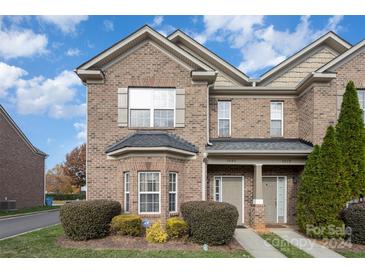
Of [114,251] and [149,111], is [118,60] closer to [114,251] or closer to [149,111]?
[149,111]

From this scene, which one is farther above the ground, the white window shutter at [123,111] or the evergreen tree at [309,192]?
the white window shutter at [123,111]

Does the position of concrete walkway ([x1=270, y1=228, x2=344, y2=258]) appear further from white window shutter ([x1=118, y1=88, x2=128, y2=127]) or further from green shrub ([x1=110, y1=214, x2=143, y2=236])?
white window shutter ([x1=118, y1=88, x2=128, y2=127])

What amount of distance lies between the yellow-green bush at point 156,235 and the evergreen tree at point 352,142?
7.00 meters

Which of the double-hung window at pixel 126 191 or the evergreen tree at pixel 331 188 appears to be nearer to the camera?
the evergreen tree at pixel 331 188

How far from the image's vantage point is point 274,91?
15.0m

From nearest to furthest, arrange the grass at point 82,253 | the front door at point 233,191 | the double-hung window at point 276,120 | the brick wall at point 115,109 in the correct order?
the grass at point 82,253 → the brick wall at point 115,109 → the front door at point 233,191 → the double-hung window at point 276,120

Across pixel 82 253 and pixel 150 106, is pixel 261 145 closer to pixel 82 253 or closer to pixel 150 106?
pixel 150 106

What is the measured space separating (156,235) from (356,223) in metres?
6.76

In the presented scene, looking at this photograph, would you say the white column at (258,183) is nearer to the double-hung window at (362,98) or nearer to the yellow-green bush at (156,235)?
the yellow-green bush at (156,235)

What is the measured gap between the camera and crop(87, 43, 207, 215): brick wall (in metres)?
12.8

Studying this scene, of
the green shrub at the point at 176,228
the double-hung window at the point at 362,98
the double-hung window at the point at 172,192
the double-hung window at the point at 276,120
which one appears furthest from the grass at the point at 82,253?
the double-hung window at the point at 362,98

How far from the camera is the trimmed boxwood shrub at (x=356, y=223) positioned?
10.8 m

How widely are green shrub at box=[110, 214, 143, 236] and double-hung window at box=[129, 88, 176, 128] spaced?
3.94 meters

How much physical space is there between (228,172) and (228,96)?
3.57 m
